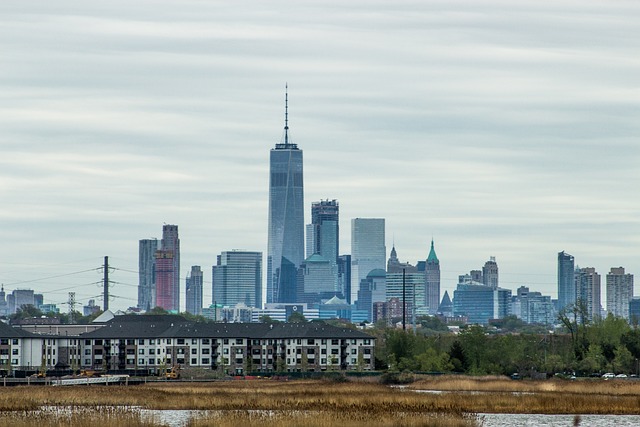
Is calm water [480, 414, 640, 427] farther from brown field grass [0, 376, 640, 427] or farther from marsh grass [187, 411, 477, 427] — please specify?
marsh grass [187, 411, 477, 427]

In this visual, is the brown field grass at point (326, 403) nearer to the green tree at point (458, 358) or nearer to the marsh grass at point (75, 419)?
the marsh grass at point (75, 419)

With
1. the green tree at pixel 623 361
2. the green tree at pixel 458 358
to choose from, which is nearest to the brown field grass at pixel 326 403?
the green tree at pixel 623 361

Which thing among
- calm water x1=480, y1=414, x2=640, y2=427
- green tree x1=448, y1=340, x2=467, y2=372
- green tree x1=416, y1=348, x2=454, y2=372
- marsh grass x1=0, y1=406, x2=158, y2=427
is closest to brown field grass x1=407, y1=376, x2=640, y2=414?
calm water x1=480, y1=414, x2=640, y2=427

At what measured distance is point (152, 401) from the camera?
106 meters

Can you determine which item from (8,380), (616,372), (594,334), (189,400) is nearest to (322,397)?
(189,400)

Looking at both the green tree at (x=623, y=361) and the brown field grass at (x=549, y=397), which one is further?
the green tree at (x=623, y=361)

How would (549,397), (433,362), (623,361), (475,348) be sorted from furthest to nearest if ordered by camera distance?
1. (475,348)
2. (433,362)
3. (623,361)
4. (549,397)

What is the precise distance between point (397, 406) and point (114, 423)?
2483cm

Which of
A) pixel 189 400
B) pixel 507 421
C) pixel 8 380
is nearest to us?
pixel 507 421

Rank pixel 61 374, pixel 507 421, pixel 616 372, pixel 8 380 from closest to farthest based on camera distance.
Answer: 1. pixel 507 421
2. pixel 8 380
3. pixel 616 372
4. pixel 61 374

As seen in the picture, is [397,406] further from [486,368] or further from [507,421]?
[486,368]

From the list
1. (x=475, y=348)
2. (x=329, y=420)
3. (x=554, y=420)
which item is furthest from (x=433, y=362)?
(x=329, y=420)

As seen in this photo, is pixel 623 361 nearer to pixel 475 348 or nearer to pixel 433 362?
pixel 475 348

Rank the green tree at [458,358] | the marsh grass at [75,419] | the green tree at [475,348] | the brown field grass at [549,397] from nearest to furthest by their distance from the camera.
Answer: the marsh grass at [75,419], the brown field grass at [549,397], the green tree at [458,358], the green tree at [475,348]
